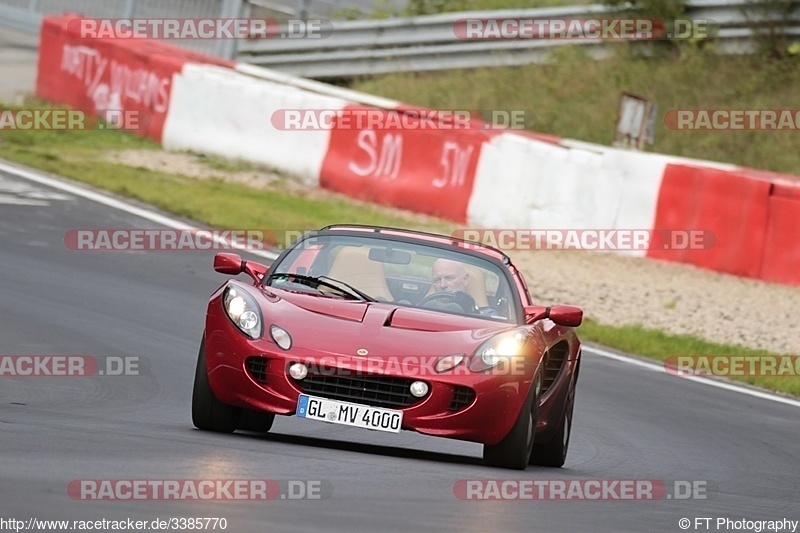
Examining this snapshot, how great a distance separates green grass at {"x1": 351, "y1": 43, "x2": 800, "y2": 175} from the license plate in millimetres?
15113

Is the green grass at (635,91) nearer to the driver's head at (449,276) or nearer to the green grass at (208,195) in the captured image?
the green grass at (208,195)

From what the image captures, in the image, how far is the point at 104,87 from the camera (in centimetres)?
2425

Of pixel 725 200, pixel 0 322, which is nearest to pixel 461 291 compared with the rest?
pixel 0 322

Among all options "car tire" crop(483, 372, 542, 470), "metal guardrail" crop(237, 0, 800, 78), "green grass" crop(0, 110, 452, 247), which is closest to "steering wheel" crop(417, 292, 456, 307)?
"car tire" crop(483, 372, 542, 470)

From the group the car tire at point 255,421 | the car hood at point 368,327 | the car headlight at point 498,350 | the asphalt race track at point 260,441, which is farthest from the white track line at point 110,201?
the car headlight at point 498,350

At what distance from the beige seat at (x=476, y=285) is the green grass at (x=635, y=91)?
1353 cm

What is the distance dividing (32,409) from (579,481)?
2.90 meters

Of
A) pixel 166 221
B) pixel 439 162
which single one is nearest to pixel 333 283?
pixel 166 221

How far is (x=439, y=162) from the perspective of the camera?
20.5 meters

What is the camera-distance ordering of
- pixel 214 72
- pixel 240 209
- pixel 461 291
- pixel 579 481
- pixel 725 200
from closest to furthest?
pixel 579 481 < pixel 461 291 < pixel 725 200 < pixel 240 209 < pixel 214 72

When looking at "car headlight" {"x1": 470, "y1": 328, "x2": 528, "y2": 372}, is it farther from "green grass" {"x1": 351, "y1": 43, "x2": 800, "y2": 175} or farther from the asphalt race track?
"green grass" {"x1": 351, "y1": 43, "x2": 800, "y2": 175}

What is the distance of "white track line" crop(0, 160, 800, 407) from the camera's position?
14188mm

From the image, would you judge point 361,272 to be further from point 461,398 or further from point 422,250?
point 461,398

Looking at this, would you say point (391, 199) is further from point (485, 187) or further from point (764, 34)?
point (764, 34)
